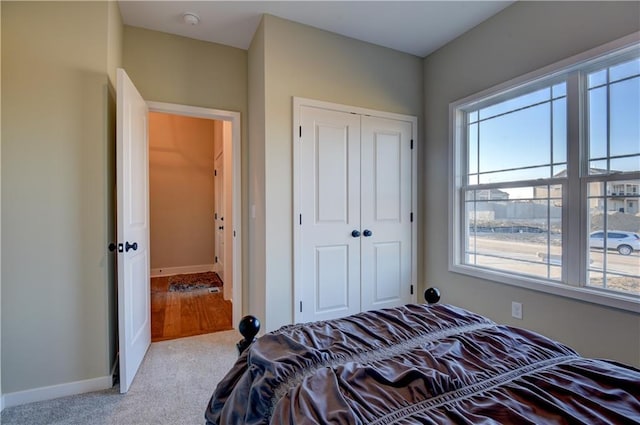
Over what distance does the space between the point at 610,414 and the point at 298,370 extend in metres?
0.78

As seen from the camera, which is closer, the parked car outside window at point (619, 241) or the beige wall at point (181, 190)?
the parked car outside window at point (619, 241)

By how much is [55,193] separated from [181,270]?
12.1ft

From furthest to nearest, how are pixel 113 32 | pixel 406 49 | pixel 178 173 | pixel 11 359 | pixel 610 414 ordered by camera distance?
1. pixel 178 173
2. pixel 406 49
3. pixel 113 32
4. pixel 11 359
5. pixel 610 414

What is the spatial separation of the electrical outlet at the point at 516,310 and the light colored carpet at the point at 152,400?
2.19 metres

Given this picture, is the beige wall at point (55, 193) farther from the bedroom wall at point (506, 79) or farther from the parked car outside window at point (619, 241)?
the parked car outside window at point (619, 241)

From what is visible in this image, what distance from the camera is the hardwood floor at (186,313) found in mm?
2986

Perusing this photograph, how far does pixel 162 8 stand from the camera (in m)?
2.33

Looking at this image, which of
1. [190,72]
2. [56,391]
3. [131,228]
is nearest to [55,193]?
[131,228]

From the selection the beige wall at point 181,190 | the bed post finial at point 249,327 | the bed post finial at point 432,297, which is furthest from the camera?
the beige wall at point 181,190

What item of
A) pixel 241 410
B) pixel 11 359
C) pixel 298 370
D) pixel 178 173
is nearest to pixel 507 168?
pixel 298 370

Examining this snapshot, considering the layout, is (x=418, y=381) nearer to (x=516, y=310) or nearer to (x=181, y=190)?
(x=516, y=310)

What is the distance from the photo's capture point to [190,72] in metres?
2.74

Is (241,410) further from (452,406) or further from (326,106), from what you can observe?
(326,106)

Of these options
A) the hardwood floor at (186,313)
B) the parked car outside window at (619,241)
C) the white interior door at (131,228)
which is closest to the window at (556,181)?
the parked car outside window at (619,241)
